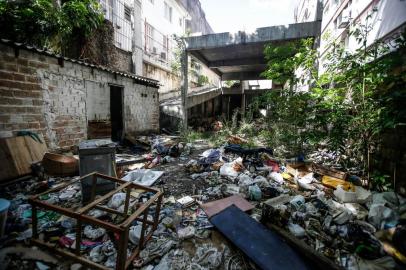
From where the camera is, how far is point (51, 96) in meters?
5.25

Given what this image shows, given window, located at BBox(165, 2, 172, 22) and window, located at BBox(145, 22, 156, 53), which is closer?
window, located at BBox(145, 22, 156, 53)

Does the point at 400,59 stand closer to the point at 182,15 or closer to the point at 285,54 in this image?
the point at 285,54

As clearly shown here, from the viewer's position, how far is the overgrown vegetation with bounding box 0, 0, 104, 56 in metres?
5.77

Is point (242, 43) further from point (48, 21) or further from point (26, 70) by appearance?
point (26, 70)

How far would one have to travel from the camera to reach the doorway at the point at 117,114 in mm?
7969

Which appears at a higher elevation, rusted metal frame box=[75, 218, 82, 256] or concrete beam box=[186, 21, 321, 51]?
concrete beam box=[186, 21, 321, 51]

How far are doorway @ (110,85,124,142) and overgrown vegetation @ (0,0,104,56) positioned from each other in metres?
2.42

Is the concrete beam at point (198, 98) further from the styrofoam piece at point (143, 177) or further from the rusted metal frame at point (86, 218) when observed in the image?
the rusted metal frame at point (86, 218)

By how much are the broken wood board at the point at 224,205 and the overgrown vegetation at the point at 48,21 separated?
7.38 m

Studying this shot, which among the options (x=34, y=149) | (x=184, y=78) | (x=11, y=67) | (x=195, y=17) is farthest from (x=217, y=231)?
(x=195, y=17)

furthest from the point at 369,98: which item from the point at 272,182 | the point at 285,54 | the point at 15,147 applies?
the point at 15,147

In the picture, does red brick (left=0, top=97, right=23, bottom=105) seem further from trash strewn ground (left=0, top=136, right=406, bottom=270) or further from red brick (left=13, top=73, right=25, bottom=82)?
trash strewn ground (left=0, top=136, right=406, bottom=270)

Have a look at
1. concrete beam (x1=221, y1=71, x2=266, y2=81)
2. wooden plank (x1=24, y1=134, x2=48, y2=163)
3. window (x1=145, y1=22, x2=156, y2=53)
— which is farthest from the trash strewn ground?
window (x1=145, y1=22, x2=156, y2=53)

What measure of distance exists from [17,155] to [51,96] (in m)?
1.84
